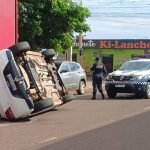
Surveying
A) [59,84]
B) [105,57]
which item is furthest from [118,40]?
[59,84]

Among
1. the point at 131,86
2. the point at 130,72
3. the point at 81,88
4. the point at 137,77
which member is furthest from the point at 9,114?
the point at 81,88

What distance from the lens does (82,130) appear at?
1280 cm

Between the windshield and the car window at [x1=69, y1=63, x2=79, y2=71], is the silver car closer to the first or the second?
the car window at [x1=69, y1=63, x2=79, y2=71]

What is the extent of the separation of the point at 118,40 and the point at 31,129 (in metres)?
57.1

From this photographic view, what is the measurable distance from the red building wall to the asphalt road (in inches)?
126

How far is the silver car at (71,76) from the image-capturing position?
24.2 m

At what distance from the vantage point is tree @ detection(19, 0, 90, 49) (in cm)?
2556

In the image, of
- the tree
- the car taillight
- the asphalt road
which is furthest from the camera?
the tree

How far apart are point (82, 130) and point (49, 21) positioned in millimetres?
13839

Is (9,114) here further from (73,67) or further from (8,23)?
(73,67)

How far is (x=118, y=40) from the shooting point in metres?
69.4

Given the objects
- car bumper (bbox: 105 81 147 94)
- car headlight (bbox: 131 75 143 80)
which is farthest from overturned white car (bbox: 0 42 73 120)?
car headlight (bbox: 131 75 143 80)

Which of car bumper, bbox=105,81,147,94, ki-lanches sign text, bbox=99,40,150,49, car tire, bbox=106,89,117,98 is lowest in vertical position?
ki-lanches sign text, bbox=99,40,150,49

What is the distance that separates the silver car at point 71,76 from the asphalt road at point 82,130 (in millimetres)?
5688
